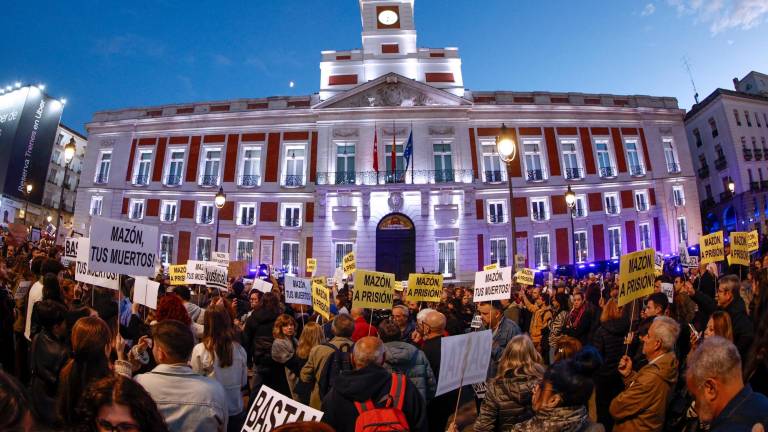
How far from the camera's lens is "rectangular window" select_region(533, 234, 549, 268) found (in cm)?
3334

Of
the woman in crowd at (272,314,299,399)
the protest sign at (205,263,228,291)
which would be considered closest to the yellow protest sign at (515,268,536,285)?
the protest sign at (205,263,228,291)

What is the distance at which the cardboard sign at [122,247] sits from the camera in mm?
5582

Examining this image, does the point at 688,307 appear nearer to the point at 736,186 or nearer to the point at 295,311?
the point at 295,311

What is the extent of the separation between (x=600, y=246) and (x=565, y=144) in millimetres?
7666

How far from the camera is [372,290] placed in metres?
7.69

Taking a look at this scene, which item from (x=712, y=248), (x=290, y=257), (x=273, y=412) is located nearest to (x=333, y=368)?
(x=273, y=412)

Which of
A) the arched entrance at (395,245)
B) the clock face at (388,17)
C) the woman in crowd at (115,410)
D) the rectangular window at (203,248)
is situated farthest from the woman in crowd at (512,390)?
the clock face at (388,17)

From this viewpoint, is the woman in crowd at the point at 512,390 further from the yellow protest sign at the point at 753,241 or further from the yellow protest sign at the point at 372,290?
the yellow protest sign at the point at 753,241

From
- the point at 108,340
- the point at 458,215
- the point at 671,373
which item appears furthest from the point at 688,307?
the point at 458,215

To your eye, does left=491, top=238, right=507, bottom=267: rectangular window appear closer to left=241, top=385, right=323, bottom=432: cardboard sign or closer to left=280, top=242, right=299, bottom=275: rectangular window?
left=280, top=242, right=299, bottom=275: rectangular window

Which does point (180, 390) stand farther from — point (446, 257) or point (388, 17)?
point (388, 17)

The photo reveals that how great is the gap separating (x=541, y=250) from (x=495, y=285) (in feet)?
88.0

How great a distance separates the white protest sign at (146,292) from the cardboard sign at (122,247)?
2.24 ft

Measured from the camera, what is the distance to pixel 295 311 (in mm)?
10336
